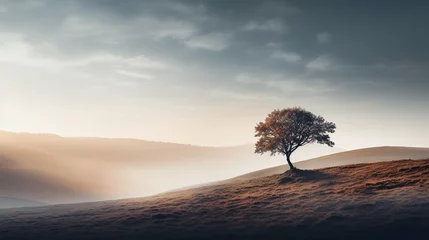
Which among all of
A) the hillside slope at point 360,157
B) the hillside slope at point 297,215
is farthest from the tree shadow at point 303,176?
the hillside slope at point 360,157

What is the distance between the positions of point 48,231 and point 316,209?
3933 centimetres

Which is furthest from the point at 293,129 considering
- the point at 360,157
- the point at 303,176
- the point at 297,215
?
the point at 360,157

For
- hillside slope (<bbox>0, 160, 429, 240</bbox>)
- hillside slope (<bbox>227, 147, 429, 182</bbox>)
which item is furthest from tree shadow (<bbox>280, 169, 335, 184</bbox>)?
hillside slope (<bbox>227, 147, 429, 182</bbox>)

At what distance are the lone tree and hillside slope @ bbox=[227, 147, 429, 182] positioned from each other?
41.9m

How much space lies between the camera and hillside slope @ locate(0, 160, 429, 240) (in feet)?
108

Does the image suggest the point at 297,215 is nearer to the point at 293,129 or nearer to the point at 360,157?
the point at 293,129

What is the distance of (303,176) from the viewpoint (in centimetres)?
6669

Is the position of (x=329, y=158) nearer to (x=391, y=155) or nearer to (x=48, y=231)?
(x=391, y=155)

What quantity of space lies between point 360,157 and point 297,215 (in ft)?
314

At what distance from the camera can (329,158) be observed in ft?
438

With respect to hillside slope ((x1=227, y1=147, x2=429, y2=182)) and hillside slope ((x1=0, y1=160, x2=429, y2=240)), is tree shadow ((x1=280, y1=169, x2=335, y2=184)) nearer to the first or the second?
hillside slope ((x1=0, y1=160, x2=429, y2=240))

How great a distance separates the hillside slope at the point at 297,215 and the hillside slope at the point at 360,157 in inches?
2163

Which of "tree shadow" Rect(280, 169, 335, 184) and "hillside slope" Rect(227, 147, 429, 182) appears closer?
"tree shadow" Rect(280, 169, 335, 184)

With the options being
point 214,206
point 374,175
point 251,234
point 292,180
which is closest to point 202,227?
point 251,234
